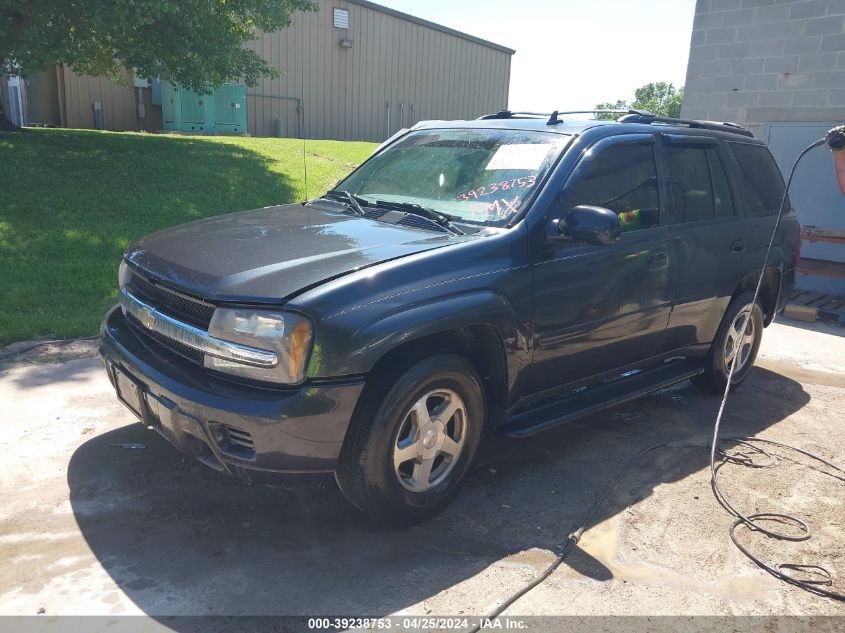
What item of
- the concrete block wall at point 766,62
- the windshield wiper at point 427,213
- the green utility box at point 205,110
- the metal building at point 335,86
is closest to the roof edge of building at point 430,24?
the metal building at point 335,86

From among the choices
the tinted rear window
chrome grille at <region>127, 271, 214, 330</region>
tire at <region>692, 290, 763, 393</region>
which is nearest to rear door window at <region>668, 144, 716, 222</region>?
the tinted rear window

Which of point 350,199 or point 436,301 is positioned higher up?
point 350,199

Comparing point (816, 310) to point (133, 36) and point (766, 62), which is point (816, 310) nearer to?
point (766, 62)

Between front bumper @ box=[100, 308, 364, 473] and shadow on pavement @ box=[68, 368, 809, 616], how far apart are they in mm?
208

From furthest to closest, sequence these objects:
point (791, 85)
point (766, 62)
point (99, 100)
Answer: point (99, 100)
point (766, 62)
point (791, 85)

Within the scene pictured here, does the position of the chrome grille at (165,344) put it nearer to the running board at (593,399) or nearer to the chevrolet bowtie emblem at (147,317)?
the chevrolet bowtie emblem at (147,317)

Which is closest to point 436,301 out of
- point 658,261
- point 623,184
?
point 623,184

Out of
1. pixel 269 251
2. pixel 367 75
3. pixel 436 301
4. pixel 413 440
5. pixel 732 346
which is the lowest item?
pixel 732 346

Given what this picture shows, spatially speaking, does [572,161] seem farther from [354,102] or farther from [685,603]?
[354,102]

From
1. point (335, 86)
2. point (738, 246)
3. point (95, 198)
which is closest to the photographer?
point (738, 246)

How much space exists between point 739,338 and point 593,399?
1.86 m

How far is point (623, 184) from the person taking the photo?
13.9 ft

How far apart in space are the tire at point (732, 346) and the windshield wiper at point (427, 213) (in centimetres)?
245

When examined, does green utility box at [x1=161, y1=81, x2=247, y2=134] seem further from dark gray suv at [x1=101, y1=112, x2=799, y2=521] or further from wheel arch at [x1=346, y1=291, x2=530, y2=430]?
wheel arch at [x1=346, y1=291, x2=530, y2=430]
